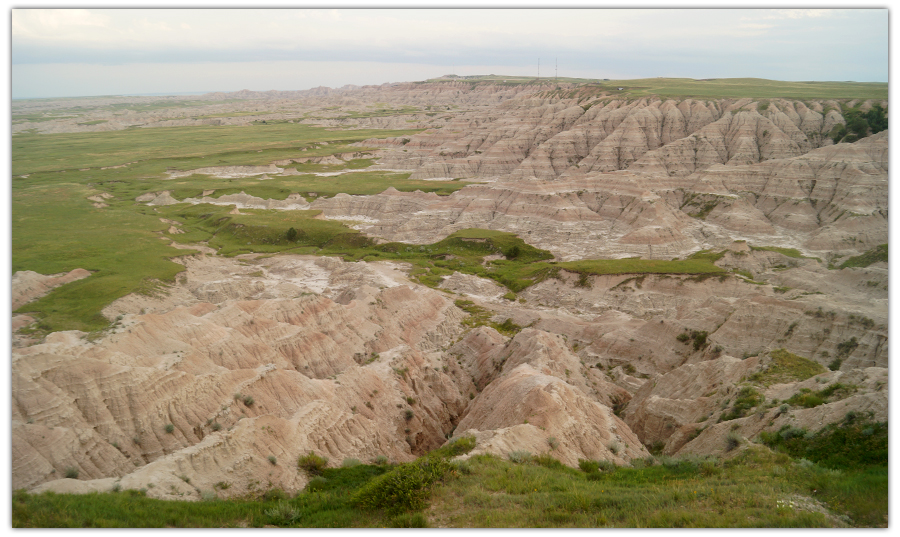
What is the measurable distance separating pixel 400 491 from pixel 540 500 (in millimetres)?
3663

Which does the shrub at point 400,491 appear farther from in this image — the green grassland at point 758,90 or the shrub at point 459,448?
the green grassland at point 758,90

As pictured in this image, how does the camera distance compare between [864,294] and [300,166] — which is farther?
[300,166]

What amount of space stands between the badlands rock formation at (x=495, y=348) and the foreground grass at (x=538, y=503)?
2634 mm

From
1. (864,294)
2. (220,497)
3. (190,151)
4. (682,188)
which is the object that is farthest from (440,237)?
Answer: (190,151)

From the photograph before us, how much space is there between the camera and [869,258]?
186ft

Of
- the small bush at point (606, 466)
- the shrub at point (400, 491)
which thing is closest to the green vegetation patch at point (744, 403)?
the small bush at point (606, 466)

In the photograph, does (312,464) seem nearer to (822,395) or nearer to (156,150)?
(822,395)

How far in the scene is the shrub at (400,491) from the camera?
44.5ft

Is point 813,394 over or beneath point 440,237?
over

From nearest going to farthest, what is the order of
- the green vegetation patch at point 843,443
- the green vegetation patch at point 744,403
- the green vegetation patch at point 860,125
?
the green vegetation patch at point 843,443
the green vegetation patch at point 744,403
the green vegetation patch at point 860,125

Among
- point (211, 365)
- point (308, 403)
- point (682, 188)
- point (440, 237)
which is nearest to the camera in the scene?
point (308, 403)

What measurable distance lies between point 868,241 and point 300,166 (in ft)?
422

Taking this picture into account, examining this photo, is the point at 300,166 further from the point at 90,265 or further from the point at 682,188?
the point at 682,188

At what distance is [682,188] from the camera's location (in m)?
93.6
